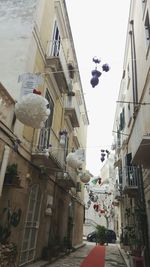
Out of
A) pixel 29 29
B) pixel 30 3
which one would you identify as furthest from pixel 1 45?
pixel 30 3

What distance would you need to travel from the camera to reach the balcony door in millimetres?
8297

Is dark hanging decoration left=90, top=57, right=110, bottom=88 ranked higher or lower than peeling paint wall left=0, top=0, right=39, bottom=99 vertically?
lower

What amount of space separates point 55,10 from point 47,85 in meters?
4.17

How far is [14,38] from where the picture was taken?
341 inches

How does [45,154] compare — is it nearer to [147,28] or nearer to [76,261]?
[76,261]

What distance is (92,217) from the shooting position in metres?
39.3

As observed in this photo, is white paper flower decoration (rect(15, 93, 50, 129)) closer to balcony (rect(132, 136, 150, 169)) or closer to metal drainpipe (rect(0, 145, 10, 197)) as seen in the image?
metal drainpipe (rect(0, 145, 10, 197))

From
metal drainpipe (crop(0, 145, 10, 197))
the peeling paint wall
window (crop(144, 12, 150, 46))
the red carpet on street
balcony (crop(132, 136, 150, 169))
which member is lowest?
the red carpet on street

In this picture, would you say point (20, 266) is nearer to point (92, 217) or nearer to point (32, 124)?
point (32, 124)

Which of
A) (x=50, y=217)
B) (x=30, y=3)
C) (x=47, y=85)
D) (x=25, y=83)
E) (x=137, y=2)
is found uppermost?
(x=137, y=2)

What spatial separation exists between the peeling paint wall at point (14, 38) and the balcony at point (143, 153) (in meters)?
3.83

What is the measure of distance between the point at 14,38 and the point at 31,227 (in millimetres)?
6464

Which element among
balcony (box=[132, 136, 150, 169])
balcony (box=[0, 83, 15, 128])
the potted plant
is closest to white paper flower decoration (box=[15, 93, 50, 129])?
balcony (box=[0, 83, 15, 128])

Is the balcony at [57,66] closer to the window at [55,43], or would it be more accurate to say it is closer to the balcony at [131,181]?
the window at [55,43]
